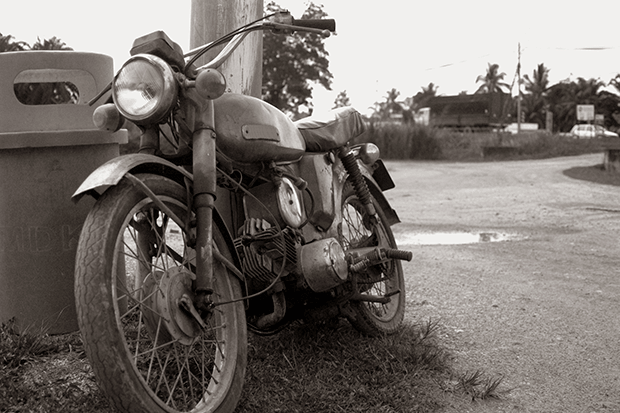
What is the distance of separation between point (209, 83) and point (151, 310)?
845mm

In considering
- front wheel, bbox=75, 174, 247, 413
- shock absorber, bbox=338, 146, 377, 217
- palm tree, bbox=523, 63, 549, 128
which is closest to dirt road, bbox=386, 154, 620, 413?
shock absorber, bbox=338, 146, 377, 217

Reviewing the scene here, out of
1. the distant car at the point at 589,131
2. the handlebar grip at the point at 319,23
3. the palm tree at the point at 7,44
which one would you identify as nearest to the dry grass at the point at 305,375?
the handlebar grip at the point at 319,23

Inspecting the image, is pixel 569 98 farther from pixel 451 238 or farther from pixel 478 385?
pixel 478 385

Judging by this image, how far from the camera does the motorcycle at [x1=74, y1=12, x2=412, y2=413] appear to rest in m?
2.42

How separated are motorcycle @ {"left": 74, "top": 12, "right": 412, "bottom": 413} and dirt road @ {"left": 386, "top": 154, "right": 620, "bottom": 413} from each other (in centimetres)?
75

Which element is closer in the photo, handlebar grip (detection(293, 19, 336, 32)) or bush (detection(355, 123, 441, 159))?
handlebar grip (detection(293, 19, 336, 32))

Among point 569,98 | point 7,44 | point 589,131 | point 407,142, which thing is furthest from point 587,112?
point 7,44

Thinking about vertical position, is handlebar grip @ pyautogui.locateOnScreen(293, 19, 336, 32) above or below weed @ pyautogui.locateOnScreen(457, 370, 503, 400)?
above

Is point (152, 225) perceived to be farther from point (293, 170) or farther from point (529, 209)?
point (529, 209)

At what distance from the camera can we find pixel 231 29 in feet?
13.3

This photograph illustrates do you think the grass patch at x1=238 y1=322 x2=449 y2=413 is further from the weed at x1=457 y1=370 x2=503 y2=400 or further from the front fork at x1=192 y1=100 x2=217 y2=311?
the front fork at x1=192 y1=100 x2=217 y2=311

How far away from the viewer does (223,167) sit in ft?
10.1

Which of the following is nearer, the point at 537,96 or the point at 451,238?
the point at 451,238

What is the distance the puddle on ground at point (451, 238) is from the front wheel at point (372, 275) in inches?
130
